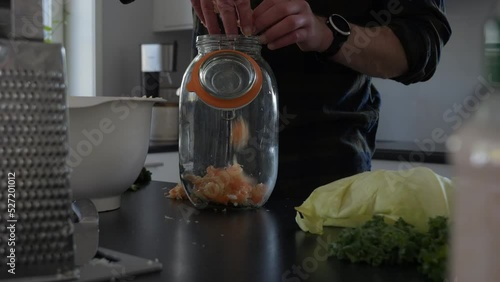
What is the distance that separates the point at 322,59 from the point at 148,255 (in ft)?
2.20

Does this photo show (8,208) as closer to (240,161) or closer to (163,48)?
(240,161)

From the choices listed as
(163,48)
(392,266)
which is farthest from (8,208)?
(163,48)

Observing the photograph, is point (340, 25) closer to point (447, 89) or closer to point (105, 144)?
point (105, 144)

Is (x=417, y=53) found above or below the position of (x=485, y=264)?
above

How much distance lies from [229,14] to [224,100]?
0.15 meters

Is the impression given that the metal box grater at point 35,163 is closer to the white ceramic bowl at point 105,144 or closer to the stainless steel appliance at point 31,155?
the stainless steel appliance at point 31,155

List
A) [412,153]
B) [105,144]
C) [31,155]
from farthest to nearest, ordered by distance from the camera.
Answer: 1. [412,153]
2. [105,144]
3. [31,155]

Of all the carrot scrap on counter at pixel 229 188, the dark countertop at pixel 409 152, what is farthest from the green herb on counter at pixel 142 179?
the dark countertop at pixel 409 152

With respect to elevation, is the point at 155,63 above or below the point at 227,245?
above

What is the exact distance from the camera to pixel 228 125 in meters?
1.00

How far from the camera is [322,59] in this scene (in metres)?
1.22

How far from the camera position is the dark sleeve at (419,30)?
116cm

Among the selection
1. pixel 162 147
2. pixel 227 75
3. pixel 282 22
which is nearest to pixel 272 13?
pixel 282 22

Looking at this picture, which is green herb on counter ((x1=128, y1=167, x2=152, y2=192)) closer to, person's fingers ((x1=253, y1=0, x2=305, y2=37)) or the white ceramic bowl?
the white ceramic bowl
